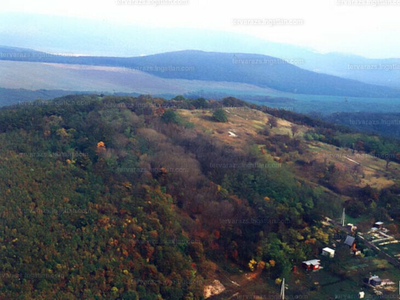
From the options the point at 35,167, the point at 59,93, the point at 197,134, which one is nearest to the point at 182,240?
the point at 35,167

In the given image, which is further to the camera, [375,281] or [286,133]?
[286,133]

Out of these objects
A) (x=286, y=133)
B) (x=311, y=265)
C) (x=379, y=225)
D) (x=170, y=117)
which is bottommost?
(x=311, y=265)

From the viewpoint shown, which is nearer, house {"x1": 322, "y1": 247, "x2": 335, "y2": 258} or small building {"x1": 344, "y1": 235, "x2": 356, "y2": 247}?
house {"x1": 322, "y1": 247, "x2": 335, "y2": 258}

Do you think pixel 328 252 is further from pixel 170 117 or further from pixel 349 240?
pixel 170 117

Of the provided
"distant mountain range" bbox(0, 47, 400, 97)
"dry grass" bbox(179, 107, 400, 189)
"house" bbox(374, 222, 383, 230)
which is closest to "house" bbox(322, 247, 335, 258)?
"house" bbox(374, 222, 383, 230)

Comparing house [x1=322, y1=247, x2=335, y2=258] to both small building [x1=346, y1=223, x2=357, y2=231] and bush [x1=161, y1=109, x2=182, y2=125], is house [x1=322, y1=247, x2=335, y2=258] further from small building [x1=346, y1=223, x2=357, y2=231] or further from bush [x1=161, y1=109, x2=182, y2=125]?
bush [x1=161, y1=109, x2=182, y2=125]

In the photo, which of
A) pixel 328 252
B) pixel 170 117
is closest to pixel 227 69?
pixel 170 117
